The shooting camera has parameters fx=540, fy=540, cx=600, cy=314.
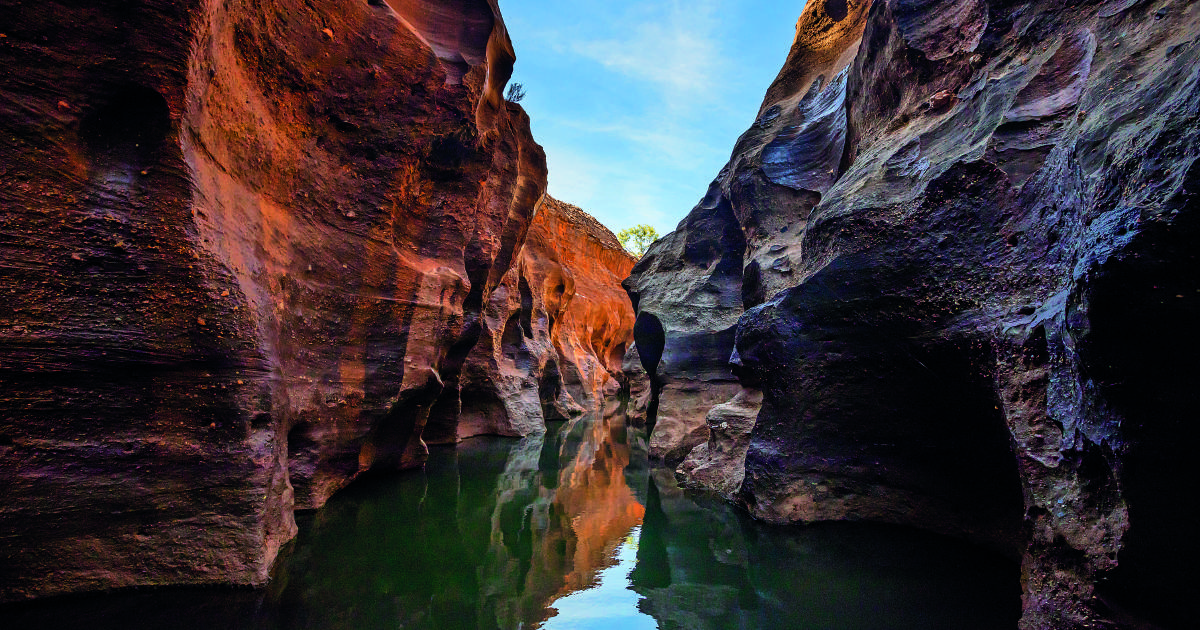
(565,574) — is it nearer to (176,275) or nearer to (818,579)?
(818,579)

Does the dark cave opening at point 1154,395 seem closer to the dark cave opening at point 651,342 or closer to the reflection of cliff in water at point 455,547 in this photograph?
the reflection of cliff in water at point 455,547

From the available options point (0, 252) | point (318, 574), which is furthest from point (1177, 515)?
point (0, 252)

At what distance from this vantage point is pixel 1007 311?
11.2ft

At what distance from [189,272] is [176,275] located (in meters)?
0.07

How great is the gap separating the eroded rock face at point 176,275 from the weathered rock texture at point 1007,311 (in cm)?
420

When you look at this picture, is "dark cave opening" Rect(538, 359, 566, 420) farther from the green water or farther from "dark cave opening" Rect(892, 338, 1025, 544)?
"dark cave opening" Rect(892, 338, 1025, 544)

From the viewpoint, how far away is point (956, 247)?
12.8ft

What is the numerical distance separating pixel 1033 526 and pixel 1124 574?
648mm

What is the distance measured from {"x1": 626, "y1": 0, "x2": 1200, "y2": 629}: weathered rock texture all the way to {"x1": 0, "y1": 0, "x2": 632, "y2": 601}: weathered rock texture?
414cm

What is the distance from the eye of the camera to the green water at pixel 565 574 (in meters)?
2.97

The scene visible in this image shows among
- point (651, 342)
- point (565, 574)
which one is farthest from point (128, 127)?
point (651, 342)

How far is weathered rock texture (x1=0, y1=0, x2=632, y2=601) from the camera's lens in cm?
289

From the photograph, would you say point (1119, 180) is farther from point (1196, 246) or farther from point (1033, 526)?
point (1033, 526)

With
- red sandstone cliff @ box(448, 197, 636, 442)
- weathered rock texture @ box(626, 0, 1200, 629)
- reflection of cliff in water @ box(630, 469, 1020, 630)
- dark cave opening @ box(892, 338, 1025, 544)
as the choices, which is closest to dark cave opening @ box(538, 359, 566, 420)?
red sandstone cliff @ box(448, 197, 636, 442)
